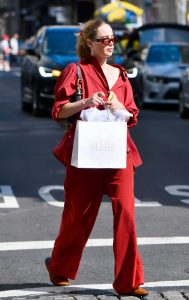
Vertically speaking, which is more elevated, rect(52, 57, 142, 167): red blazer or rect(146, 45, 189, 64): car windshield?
rect(52, 57, 142, 167): red blazer

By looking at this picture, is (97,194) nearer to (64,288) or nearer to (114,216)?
(114,216)

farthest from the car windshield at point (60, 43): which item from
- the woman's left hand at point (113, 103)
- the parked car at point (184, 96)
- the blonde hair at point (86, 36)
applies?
the woman's left hand at point (113, 103)

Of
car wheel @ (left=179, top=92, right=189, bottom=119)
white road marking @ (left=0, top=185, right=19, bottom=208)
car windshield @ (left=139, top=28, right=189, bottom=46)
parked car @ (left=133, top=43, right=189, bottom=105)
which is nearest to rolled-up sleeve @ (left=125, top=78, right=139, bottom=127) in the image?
white road marking @ (left=0, top=185, right=19, bottom=208)

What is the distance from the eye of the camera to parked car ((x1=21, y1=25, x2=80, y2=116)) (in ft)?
75.5

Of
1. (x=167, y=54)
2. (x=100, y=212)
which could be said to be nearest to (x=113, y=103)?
(x=100, y=212)

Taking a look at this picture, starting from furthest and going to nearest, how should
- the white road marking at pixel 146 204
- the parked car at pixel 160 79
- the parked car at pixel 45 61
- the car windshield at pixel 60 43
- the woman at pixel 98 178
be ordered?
the parked car at pixel 160 79, the car windshield at pixel 60 43, the parked car at pixel 45 61, the white road marking at pixel 146 204, the woman at pixel 98 178

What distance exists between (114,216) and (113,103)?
0.72 meters

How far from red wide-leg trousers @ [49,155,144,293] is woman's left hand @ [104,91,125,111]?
36 centimetres

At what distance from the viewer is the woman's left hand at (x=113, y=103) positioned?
6.96 m

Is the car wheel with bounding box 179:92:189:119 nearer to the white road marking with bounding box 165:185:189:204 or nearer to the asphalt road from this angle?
the asphalt road

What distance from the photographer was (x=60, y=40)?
79.8 feet

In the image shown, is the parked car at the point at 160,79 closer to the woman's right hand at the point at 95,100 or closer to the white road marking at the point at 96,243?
the white road marking at the point at 96,243

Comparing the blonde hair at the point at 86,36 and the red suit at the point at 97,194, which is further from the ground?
the blonde hair at the point at 86,36

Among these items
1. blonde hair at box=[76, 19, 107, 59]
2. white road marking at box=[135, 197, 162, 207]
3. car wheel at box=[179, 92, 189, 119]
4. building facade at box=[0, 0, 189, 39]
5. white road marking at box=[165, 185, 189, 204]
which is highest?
blonde hair at box=[76, 19, 107, 59]
